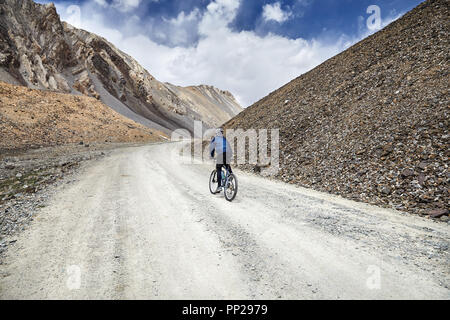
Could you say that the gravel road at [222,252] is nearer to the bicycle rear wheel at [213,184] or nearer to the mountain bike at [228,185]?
the mountain bike at [228,185]

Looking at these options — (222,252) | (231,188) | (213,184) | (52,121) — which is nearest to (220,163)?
(213,184)

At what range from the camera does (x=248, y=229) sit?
16.8 feet

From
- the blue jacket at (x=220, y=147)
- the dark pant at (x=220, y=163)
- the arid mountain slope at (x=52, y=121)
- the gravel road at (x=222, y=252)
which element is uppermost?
Result: the arid mountain slope at (x=52, y=121)

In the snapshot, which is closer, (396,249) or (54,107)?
(396,249)

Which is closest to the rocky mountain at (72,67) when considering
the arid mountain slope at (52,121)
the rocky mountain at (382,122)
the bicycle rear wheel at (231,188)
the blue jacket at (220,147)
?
the arid mountain slope at (52,121)

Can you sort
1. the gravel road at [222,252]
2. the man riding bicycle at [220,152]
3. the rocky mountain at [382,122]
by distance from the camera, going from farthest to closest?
the man riding bicycle at [220,152] < the rocky mountain at [382,122] < the gravel road at [222,252]

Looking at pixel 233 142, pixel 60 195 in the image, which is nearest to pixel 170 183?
pixel 60 195

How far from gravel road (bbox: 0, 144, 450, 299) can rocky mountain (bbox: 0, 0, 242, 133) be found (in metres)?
42.2

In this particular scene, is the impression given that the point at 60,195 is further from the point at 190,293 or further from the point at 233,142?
the point at 233,142

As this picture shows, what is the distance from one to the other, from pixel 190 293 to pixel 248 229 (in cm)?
235

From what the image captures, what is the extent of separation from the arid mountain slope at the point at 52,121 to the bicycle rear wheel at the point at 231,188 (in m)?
20.9

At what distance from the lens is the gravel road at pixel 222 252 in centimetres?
306

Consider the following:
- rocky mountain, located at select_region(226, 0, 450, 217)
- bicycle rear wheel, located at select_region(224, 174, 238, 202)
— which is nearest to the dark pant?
bicycle rear wheel, located at select_region(224, 174, 238, 202)
